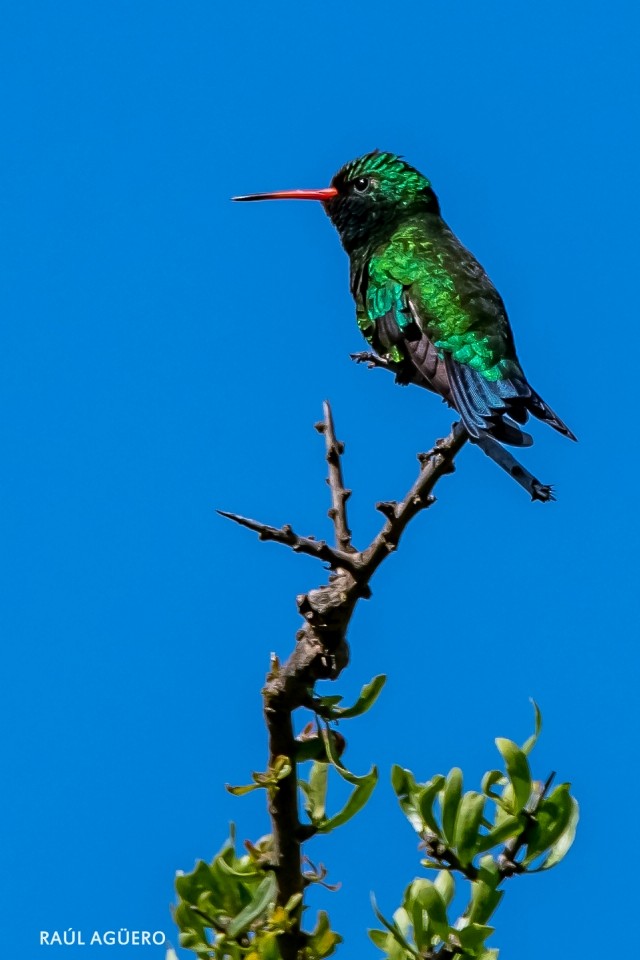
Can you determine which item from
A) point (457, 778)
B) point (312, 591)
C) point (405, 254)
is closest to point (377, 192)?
point (405, 254)

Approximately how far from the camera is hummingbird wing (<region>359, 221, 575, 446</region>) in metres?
5.65

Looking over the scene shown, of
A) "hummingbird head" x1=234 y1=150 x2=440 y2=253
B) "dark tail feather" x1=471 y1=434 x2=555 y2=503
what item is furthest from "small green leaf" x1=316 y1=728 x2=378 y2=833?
"hummingbird head" x1=234 y1=150 x2=440 y2=253

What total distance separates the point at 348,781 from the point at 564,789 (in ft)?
2.05

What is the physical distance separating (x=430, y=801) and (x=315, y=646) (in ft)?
1.87

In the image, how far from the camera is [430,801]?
12.5ft

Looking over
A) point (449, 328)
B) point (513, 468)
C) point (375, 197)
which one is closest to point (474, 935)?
point (513, 468)

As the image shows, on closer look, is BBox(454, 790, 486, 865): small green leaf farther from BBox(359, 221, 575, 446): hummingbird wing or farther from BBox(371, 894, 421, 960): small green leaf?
BBox(359, 221, 575, 446): hummingbird wing

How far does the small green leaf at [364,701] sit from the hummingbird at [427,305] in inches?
38.3

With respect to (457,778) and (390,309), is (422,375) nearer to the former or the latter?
(390,309)

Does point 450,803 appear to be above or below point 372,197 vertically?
below

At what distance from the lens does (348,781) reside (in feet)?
13.3

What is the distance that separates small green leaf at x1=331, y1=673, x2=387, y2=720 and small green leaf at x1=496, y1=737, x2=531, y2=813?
42cm

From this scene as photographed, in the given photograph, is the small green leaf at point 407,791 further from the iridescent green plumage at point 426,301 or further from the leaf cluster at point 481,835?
the iridescent green plumage at point 426,301

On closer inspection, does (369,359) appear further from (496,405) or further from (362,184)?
(362,184)
